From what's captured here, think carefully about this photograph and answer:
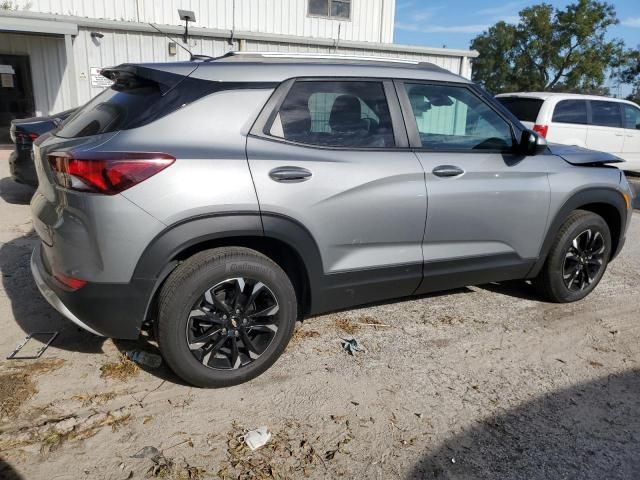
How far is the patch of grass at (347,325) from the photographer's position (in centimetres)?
375

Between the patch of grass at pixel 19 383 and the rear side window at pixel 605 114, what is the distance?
36.5ft

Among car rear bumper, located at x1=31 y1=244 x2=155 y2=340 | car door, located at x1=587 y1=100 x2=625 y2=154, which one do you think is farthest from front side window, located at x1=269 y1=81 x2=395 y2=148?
car door, located at x1=587 y1=100 x2=625 y2=154

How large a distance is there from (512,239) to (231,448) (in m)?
2.46

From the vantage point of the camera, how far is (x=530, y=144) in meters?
3.63

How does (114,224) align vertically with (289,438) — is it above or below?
above

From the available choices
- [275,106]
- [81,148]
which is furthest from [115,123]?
[275,106]

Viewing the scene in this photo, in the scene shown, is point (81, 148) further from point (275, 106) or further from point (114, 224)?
point (275, 106)

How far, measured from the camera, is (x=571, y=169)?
13.0 ft

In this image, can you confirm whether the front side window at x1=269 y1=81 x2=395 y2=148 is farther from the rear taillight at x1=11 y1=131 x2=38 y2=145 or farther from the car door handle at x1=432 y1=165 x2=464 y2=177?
the rear taillight at x1=11 y1=131 x2=38 y2=145

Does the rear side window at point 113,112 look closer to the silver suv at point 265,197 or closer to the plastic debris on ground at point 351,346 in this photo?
the silver suv at point 265,197

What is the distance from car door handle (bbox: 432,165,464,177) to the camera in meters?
3.35

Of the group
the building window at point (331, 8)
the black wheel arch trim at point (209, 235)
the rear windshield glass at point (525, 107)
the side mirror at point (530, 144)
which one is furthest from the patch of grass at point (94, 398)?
the building window at point (331, 8)

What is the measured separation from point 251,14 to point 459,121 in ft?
37.1

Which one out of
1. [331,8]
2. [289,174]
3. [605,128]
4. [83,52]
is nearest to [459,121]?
[289,174]
